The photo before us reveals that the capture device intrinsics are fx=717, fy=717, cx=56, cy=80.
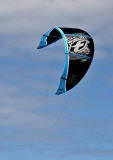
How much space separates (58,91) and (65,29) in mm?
6538

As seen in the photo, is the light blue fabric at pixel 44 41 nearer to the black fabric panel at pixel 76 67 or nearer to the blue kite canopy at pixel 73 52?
the blue kite canopy at pixel 73 52

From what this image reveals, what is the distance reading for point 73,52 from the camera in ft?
220

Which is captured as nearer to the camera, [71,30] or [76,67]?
[76,67]

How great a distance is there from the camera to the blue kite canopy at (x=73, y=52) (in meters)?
66.3

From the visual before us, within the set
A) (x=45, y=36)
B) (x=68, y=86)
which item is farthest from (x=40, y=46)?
(x=68, y=86)

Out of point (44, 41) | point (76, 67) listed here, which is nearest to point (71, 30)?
point (44, 41)

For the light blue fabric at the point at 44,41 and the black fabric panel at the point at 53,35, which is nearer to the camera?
the light blue fabric at the point at 44,41

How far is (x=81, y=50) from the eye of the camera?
67875mm

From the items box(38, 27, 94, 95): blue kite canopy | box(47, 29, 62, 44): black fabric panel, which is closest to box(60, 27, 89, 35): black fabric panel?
box(38, 27, 94, 95): blue kite canopy

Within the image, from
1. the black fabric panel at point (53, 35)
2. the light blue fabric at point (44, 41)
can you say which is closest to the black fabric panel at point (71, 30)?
the black fabric panel at point (53, 35)

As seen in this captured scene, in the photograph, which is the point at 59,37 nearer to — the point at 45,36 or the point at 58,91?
the point at 45,36

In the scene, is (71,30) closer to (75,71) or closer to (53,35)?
(53,35)

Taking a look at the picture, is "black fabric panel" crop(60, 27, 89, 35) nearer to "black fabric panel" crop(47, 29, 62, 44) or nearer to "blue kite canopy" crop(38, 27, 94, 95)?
"blue kite canopy" crop(38, 27, 94, 95)

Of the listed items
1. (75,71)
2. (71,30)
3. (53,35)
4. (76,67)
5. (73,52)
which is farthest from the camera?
(53,35)
